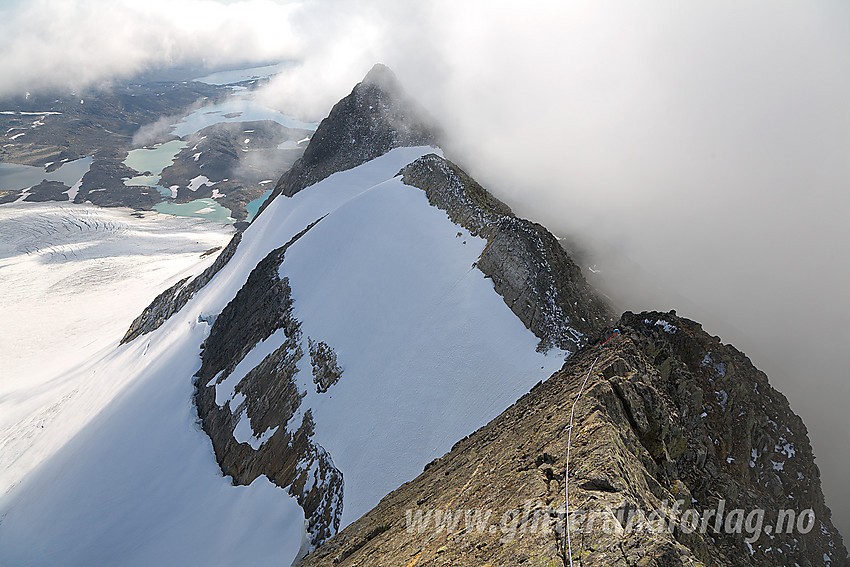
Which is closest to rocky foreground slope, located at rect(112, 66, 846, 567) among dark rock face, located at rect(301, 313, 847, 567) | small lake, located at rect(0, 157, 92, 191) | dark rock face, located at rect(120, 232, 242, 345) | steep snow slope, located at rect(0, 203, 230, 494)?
dark rock face, located at rect(301, 313, 847, 567)

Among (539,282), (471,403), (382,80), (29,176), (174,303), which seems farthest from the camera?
(29,176)

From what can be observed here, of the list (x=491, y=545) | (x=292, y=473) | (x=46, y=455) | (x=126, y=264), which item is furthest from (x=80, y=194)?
(x=491, y=545)

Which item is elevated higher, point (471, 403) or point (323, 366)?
point (323, 366)

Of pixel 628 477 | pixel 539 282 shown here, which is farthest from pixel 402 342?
pixel 628 477

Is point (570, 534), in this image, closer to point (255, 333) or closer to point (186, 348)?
point (255, 333)

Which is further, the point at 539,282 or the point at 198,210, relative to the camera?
the point at 198,210

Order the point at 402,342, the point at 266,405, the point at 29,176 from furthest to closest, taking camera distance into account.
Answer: the point at 29,176
the point at 266,405
the point at 402,342

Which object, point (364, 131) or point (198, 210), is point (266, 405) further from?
point (198, 210)

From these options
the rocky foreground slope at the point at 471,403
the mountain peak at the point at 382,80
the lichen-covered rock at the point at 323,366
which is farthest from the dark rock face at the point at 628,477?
the mountain peak at the point at 382,80
